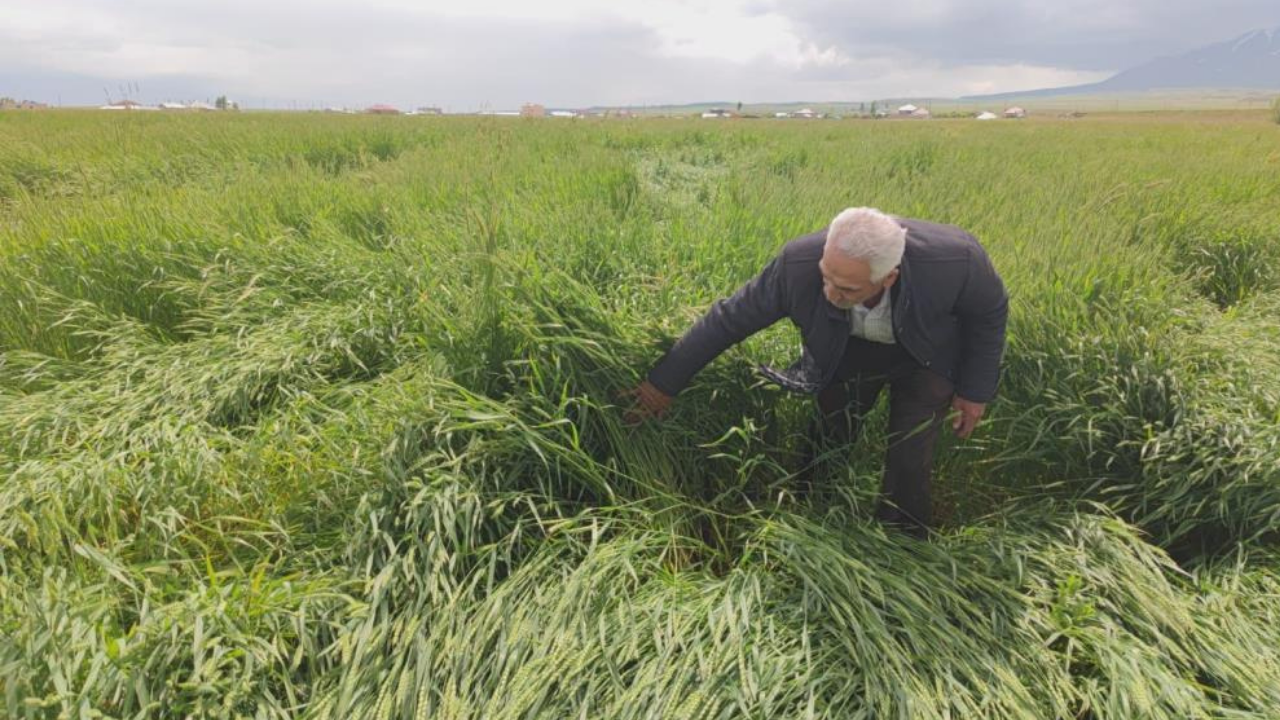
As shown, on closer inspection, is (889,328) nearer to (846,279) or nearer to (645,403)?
(846,279)

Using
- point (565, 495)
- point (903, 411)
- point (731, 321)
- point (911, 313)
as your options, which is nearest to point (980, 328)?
point (911, 313)

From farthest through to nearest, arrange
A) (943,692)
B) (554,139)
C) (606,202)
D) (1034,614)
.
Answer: (554,139)
(606,202)
(1034,614)
(943,692)

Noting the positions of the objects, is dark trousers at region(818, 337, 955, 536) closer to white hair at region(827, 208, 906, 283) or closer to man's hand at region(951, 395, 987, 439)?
man's hand at region(951, 395, 987, 439)

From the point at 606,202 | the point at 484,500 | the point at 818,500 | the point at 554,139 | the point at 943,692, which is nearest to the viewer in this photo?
the point at 943,692

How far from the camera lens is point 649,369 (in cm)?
225

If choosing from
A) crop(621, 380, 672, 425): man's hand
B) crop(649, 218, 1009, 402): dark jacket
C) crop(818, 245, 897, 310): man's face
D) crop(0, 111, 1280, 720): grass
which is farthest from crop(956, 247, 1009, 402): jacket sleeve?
crop(621, 380, 672, 425): man's hand

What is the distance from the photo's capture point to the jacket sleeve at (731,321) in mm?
1952

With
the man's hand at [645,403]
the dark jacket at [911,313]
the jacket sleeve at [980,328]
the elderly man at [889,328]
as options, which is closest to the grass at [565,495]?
the man's hand at [645,403]

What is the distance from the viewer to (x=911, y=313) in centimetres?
189

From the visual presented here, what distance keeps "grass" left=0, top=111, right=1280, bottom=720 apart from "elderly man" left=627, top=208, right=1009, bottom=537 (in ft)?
0.66

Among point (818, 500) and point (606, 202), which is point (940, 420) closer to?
point (818, 500)

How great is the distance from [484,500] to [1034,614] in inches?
67.0

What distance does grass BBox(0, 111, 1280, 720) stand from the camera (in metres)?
1.53

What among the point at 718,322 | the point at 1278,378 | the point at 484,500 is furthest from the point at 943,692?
the point at 1278,378
